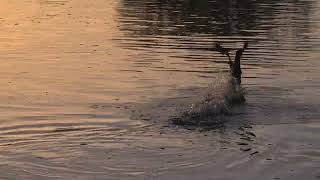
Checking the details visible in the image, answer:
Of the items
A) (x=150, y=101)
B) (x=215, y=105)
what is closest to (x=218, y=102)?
(x=215, y=105)

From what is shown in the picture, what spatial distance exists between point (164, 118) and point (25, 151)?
438 cm

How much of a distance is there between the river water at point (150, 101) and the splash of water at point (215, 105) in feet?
0.64

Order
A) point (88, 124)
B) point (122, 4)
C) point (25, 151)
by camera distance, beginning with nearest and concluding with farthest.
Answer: point (25, 151), point (88, 124), point (122, 4)

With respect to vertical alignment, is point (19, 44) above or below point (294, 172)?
below

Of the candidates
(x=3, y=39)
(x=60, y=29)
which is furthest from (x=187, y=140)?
(x=60, y=29)

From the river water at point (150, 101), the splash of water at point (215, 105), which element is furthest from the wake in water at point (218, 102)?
the river water at point (150, 101)

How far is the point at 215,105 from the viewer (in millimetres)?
17891

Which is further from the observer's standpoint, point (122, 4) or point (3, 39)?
point (122, 4)

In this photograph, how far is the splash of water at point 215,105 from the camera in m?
16.9

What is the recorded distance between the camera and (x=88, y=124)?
16.3 meters

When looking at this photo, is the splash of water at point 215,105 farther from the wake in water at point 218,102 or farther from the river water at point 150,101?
the river water at point 150,101

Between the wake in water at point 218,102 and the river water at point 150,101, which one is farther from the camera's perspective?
the wake in water at point 218,102

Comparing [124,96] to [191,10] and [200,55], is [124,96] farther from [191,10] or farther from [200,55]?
[191,10]

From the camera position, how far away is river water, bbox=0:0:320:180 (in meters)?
13.1
